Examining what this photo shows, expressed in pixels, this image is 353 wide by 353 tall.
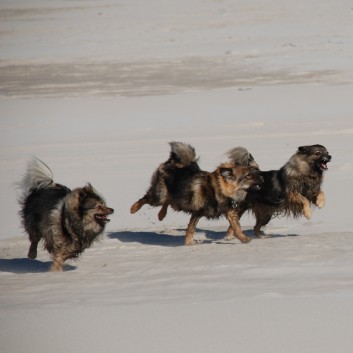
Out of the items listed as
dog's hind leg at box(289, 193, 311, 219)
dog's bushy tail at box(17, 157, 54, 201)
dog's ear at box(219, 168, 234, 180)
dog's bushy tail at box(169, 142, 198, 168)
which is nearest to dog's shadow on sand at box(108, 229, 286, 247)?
dog's hind leg at box(289, 193, 311, 219)

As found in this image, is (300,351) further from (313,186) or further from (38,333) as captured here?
(313,186)

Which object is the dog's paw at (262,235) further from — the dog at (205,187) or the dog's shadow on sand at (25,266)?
the dog's shadow on sand at (25,266)

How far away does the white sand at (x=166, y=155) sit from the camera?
5.82m

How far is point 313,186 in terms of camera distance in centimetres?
1070

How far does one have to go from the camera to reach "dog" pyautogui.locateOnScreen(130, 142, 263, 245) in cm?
1026

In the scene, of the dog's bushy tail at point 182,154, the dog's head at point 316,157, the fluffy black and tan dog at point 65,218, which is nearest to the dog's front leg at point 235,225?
the dog's bushy tail at point 182,154

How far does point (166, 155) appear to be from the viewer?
619 inches

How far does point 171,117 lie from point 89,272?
11.6 m

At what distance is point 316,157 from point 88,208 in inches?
114

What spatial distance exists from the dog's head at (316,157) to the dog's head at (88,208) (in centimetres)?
270

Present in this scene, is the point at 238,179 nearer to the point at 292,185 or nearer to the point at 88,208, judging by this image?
the point at 292,185

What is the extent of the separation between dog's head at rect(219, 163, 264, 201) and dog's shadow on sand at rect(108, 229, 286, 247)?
626 millimetres

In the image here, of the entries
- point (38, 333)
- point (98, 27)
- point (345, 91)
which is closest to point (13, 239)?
point (38, 333)

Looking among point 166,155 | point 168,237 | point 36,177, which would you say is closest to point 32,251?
point 36,177
